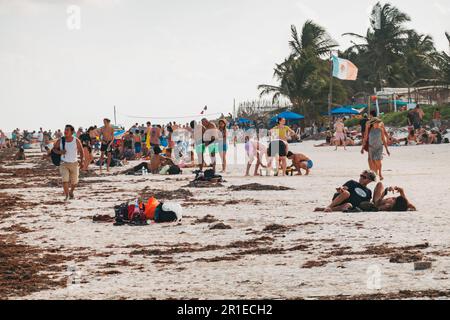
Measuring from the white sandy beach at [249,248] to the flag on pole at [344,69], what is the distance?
107ft

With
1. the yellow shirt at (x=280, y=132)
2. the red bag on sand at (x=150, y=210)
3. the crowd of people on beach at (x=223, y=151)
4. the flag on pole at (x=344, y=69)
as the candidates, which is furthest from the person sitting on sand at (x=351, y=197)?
the flag on pole at (x=344, y=69)

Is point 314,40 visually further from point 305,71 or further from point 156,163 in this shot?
point 156,163

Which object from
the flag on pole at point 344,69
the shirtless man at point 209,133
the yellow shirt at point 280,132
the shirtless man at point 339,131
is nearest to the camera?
the yellow shirt at point 280,132

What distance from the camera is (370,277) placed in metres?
6.59

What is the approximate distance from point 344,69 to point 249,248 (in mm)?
40526

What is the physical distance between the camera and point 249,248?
8516 millimetres

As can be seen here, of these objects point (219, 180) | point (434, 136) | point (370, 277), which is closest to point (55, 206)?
point (219, 180)

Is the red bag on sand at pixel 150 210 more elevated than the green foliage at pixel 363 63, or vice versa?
the green foliage at pixel 363 63

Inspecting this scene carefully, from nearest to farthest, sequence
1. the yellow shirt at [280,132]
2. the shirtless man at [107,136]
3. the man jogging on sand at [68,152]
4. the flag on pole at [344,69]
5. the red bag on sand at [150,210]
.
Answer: the red bag on sand at [150,210]
the man jogging on sand at [68,152]
the yellow shirt at [280,132]
the shirtless man at [107,136]
the flag on pole at [344,69]

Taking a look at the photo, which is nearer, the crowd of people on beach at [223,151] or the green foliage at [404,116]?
the crowd of people on beach at [223,151]

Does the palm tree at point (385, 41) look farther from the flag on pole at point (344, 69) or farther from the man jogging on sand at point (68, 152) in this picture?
the man jogging on sand at point (68, 152)

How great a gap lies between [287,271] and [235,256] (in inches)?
41.6

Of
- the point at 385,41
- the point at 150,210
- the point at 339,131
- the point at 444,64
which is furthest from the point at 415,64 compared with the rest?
the point at 150,210

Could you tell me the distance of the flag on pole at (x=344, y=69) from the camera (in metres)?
47.1
